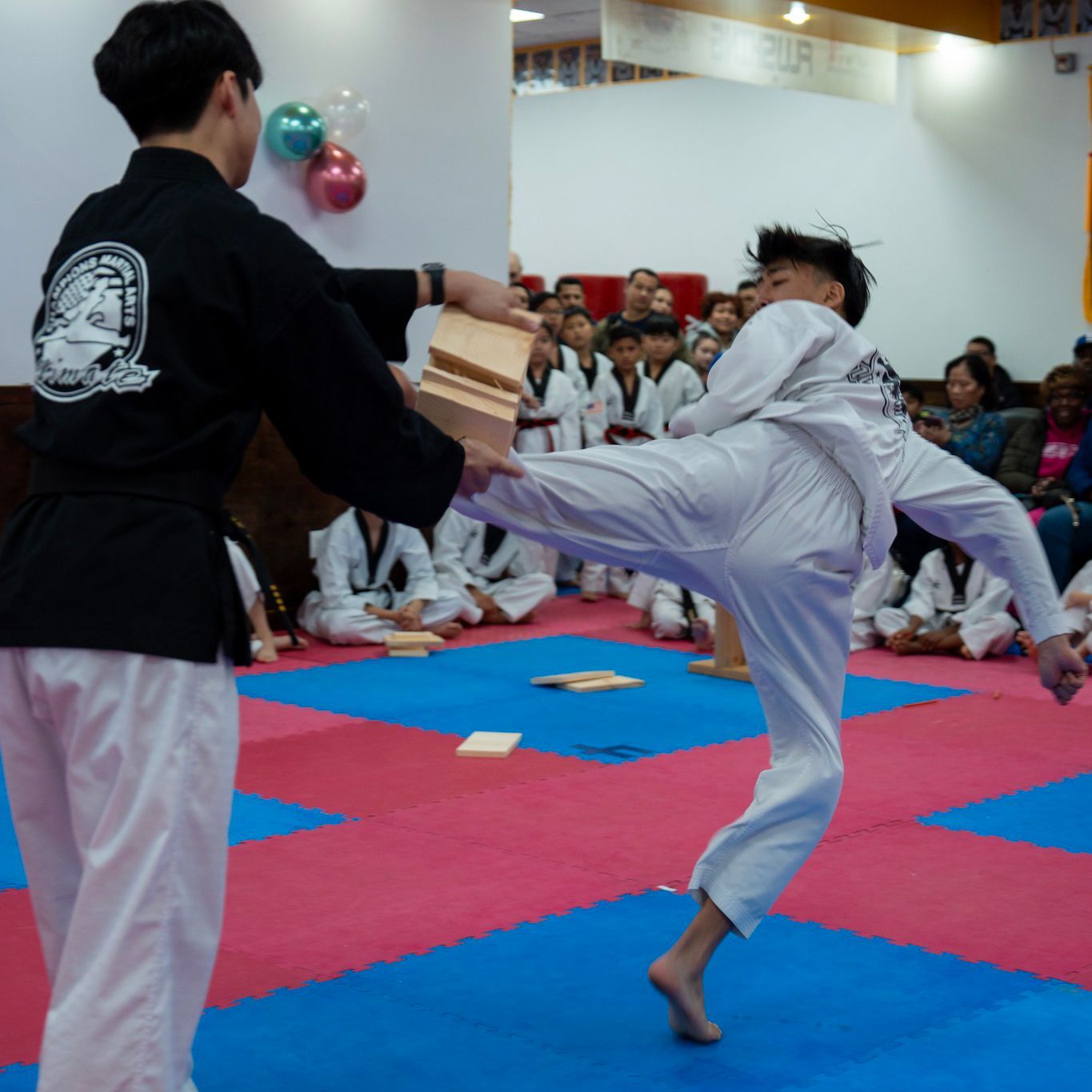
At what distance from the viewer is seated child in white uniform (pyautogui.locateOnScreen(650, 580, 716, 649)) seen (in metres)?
7.82

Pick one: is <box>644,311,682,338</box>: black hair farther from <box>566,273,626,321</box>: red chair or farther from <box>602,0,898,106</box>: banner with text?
<box>566,273,626,321</box>: red chair

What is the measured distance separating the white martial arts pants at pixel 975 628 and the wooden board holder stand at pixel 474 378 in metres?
5.67

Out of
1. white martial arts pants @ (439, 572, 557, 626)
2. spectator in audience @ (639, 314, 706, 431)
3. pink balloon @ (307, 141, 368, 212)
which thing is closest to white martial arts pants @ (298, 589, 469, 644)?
white martial arts pants @ (439, 572, 557, 626)

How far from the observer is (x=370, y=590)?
25.8ft

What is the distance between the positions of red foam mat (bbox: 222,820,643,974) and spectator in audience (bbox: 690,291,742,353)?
7259 millimetres

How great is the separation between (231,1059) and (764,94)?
493 inches

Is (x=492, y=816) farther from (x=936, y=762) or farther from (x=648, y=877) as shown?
(x=936, y=762)

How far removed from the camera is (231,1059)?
9.12 ft

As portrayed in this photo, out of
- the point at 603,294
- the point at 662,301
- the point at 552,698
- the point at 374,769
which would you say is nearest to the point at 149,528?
the point at 374,769

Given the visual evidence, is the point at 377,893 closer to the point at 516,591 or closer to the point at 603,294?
the point at 516,591

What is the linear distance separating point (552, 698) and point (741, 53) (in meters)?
5.58

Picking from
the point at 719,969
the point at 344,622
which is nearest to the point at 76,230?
the point at 719,969

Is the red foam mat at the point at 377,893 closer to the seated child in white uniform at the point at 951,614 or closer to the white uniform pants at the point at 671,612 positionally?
the white uniform pants at the point at 671,612

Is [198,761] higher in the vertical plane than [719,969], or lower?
higher
